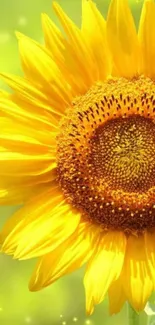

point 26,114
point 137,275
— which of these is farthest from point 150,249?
point 26,114

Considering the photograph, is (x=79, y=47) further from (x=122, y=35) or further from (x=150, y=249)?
(x=150, y=249)

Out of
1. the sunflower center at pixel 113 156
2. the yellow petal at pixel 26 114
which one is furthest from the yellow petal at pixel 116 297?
the yellow petal at pixel 26 114

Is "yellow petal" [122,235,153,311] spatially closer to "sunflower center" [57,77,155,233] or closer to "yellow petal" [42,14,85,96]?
"sunflower center" [57,77,155,233]

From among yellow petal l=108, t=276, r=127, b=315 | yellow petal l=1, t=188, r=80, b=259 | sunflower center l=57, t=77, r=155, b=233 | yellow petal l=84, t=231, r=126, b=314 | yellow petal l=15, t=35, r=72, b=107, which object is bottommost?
yellow petal l=108, t=276, r=127, b=315

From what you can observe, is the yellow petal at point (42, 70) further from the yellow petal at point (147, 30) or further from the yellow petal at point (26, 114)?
the yellow petal at point (147, 30)

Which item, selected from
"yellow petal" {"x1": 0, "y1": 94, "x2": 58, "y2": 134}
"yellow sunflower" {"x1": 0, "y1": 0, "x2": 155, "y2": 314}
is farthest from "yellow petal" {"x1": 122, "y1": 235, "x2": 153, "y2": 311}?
"yellow petal" {"x1": 0, "y1": 94, "x2": 58, "y2": 134}

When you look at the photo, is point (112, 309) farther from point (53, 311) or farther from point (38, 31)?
point (38, 31)
